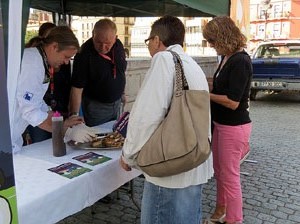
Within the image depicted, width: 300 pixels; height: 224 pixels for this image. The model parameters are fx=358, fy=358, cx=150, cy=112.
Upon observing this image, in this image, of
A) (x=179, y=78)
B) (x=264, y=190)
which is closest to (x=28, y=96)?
(x=179, y=78)

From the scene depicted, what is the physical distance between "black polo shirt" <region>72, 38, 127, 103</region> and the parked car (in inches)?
297

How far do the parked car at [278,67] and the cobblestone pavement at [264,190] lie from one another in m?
2.95

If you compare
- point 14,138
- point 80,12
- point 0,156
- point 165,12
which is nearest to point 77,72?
point 14,138

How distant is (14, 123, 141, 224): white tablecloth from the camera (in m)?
1.67

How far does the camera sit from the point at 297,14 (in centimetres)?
4650

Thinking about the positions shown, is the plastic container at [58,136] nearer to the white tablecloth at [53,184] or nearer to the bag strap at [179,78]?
the white tablecloth at [53,184]

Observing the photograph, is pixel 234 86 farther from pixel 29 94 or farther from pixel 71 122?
pixel 29 94

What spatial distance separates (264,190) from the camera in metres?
4.04

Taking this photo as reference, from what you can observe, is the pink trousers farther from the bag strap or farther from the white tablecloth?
the bag strap

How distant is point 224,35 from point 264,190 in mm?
2161

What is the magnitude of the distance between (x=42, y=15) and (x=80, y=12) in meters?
1.19

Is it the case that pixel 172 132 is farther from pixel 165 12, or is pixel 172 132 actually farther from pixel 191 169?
pixel 165 12

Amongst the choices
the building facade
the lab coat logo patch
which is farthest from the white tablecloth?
the building facade

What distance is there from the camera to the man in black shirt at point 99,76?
3078 mm
